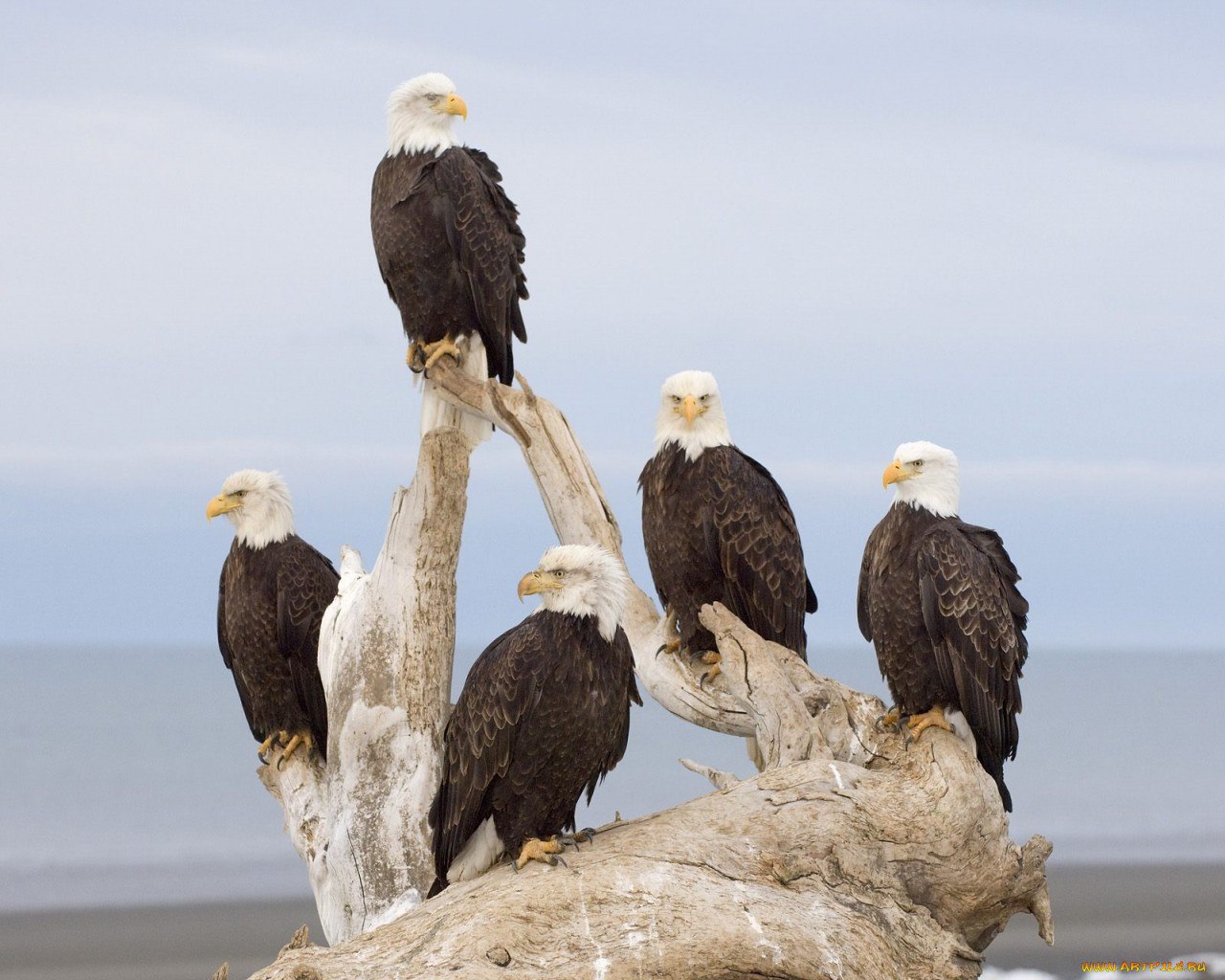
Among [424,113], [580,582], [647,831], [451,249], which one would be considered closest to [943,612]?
[647,831]

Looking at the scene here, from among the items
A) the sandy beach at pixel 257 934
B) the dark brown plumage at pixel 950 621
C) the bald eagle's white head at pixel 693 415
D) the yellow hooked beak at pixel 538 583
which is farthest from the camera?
the sandy beach at pixel 257 934

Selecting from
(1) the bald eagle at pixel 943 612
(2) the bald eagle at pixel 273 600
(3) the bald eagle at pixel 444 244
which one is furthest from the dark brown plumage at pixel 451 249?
(1) the bald eagle at pixel 943 612

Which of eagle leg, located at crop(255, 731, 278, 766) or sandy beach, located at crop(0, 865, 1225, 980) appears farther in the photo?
sandy beach, located at crop(0, 865, 1225, 980)

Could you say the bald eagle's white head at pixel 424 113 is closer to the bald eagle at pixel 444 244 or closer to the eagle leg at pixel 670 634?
the bald eagle at pixel 444 244

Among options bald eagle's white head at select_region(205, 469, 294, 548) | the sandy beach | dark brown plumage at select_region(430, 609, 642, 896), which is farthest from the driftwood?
the sandy beach

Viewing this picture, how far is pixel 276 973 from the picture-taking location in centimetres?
580

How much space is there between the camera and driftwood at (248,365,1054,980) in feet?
20.0

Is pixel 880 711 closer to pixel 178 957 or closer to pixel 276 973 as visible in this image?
pixel 276 973

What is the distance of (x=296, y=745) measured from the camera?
8352mm

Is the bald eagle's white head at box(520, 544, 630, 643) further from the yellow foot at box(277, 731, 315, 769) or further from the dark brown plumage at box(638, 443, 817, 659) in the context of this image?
the yellow foot at box(277, 731, 315, 769)

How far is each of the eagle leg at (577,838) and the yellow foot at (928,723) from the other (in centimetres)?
163

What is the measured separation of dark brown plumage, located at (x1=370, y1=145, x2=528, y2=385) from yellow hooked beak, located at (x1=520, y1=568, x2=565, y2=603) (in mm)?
2334

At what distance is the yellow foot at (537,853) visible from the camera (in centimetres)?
631

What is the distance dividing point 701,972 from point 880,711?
1.76 metres
